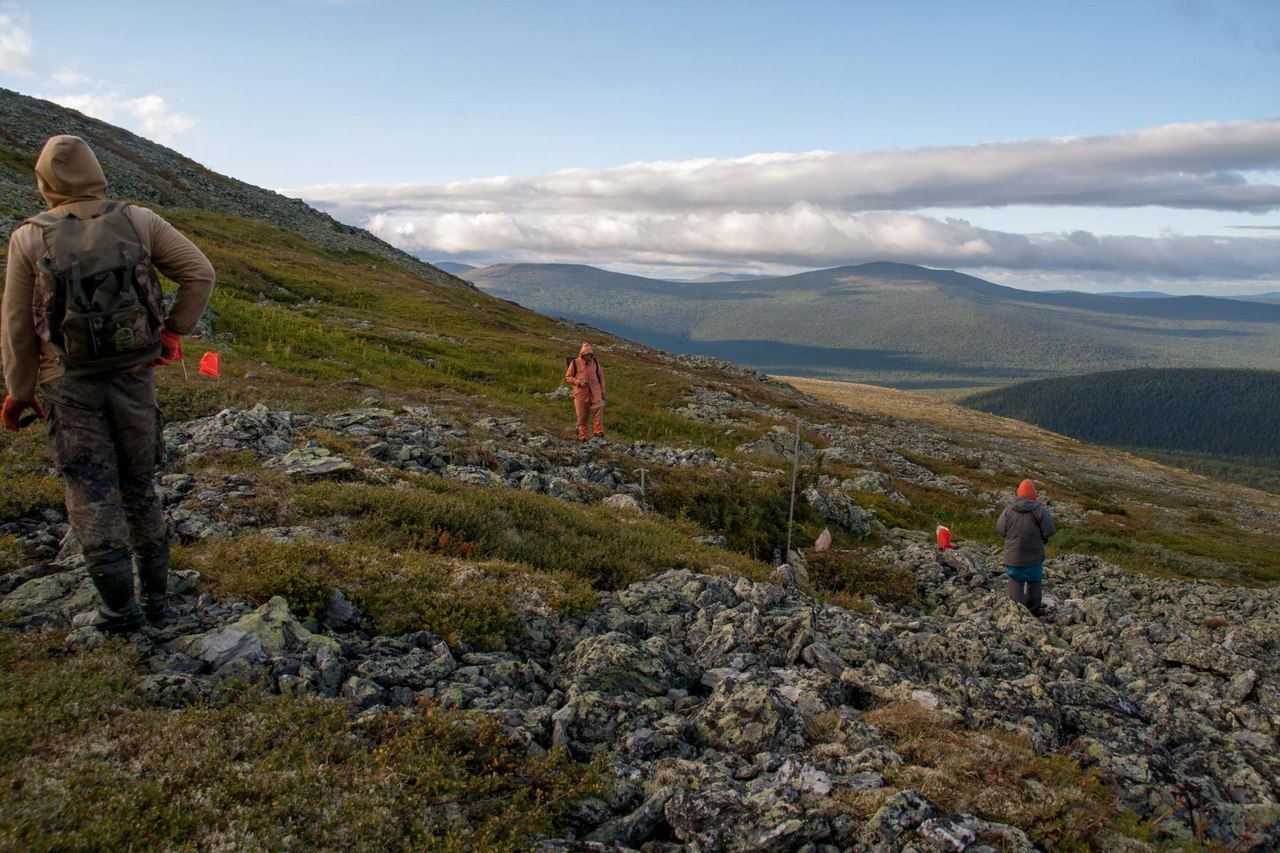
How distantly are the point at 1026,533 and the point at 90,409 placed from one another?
15029 mm

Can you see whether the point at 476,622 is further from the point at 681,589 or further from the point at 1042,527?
the point at 1042,527

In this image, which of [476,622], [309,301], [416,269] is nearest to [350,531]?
[476,622]

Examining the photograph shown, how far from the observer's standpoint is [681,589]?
10.2m

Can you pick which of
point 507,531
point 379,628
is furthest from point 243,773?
point 507,531

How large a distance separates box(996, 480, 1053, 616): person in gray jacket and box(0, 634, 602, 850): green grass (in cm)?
1159

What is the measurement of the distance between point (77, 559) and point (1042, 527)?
51.2 ft

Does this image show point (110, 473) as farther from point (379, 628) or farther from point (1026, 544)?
point (1026, 544)

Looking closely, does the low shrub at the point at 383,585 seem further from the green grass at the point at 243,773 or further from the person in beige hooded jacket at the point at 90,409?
the green grass at the point at 243,773

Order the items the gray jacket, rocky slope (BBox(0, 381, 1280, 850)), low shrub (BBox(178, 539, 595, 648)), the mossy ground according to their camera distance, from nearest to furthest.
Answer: the mossy ground, rocky slope (BBox(0, 381, 1280, 850)), low shrub (BBox(178, 539, 595, 648)), the gray jacket

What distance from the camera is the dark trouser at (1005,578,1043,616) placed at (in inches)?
564

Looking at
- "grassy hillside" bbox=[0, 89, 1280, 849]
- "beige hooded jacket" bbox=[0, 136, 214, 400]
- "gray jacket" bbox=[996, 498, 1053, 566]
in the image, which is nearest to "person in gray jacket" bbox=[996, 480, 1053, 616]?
"gray jacket" bbox=[996, 498, 1053, 566]

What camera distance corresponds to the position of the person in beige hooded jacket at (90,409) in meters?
5.88

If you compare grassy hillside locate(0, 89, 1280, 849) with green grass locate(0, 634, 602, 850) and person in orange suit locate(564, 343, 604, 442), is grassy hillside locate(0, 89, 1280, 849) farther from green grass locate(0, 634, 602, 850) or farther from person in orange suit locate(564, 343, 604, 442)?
person in orange suit locate(564, 343, 604, 442)

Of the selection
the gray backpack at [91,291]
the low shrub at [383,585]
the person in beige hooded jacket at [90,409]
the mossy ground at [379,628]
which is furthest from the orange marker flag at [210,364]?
the gray backpack at [91,291]
